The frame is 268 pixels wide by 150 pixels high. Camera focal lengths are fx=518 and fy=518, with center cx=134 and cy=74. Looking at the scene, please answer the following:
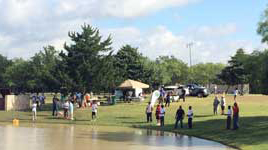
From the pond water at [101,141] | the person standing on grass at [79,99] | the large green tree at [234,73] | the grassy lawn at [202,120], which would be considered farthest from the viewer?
the large green tree at [234,73]

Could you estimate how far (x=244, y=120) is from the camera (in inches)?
1406

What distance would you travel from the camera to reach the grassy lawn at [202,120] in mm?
28266

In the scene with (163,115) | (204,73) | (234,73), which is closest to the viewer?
(163,115)

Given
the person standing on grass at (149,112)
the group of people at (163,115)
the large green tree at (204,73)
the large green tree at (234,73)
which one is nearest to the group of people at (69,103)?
the person standing on grass at (149,112)

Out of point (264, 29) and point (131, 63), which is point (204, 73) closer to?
point (131, 63)

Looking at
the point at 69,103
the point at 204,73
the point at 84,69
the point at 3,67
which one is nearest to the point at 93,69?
the point at 84,69

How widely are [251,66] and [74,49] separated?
3016cm

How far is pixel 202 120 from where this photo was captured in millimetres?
38250

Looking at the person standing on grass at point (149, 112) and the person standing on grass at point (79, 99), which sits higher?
the person standing on grass at point (79, 99)

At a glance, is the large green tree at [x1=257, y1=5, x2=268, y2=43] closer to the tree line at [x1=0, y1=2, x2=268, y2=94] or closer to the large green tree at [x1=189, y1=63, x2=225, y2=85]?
the tree line at [x1=0, y1=2, x2=268, y2=94]

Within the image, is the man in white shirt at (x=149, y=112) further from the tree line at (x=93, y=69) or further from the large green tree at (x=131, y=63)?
the large green tree at (x=131, y=63)

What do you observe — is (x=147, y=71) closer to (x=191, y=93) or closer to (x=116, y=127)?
(x=191, y=93)

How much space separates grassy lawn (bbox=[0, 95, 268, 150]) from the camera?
92.7 ft

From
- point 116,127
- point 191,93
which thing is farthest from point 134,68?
point 116,127
